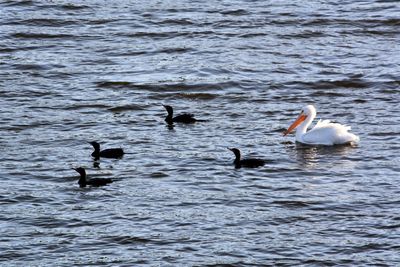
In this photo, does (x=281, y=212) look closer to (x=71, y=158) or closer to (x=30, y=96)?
(x=71, y=158)

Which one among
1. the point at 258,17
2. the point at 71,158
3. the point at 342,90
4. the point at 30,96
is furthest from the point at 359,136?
the point at 258,17

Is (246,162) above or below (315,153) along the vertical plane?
above

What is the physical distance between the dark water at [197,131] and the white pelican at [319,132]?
0.19m

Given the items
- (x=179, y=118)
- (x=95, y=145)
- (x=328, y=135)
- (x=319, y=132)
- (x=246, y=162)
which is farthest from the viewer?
(x=179, y=118)

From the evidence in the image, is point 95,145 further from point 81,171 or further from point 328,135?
point 328,135

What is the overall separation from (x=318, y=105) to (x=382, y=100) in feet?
3.48

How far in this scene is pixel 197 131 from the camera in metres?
18.6

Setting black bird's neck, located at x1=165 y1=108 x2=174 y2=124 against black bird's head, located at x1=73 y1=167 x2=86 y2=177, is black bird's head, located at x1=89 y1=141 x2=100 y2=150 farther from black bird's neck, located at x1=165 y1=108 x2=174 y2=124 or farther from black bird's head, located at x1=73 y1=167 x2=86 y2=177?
black bird's neck, located at x1=165 y1=108 x2=174 y2=124

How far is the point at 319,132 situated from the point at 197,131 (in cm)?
186

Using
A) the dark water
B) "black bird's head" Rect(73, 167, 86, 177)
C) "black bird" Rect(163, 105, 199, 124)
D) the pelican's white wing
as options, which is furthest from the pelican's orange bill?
"black bird's head" Rect(73, 167, 86, 177)

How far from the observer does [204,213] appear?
48.0 feet

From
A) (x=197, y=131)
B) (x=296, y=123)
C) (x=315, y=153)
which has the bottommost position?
(x=315, y=153)

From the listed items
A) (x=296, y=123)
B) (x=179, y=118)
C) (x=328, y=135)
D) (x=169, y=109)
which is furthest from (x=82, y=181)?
(x=296, y=123)

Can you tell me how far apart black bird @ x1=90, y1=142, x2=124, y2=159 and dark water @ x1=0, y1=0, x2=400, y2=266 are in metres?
0.12
